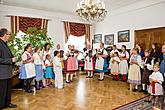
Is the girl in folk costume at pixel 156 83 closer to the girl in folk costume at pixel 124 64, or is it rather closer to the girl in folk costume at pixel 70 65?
the girl in folk costume at pixel 124 64

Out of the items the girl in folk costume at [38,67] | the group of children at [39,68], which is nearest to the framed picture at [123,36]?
the group of children at [39,68]

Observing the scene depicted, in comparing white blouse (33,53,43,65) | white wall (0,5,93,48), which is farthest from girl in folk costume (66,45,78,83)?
white wall (0,5,93,48)

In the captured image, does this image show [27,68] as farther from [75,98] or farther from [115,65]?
[115,65]

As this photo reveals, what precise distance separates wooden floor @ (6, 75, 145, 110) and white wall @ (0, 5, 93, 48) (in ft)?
11.3

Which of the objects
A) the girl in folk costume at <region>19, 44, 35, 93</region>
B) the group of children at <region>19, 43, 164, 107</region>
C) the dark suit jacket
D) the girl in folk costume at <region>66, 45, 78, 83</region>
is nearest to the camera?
the dark suit jacket

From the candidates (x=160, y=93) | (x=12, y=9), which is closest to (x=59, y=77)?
(x=160, y=93)

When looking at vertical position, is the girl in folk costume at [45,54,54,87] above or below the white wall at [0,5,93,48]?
below

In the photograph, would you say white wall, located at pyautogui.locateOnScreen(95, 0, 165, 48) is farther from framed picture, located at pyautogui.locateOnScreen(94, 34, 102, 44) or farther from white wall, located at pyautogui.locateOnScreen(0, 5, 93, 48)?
white wall, located at pyautogui.locateOnScreen(0, 5, 93, 48)

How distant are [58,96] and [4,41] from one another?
1938 mm

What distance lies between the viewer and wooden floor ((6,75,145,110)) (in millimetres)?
3617

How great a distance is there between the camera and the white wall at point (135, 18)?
6.03 metres

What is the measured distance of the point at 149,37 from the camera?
6387 mm

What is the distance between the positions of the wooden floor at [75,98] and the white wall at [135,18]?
2837 mm

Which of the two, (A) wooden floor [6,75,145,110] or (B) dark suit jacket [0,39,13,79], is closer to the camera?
(B) dark suit jacket [0,39,13,79]
